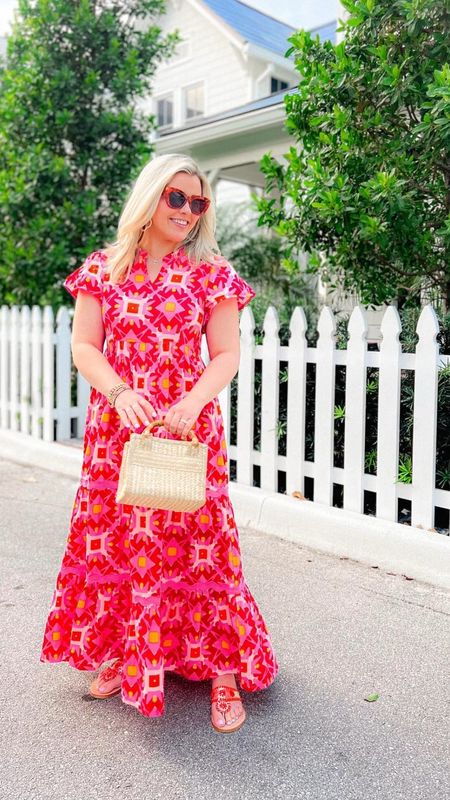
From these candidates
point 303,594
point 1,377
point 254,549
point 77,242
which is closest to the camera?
point 303,594

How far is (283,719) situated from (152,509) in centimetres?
80

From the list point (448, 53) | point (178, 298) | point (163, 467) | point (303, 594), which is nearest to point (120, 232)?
point (178, 298)

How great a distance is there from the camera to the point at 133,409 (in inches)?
81.8

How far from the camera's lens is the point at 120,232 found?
226 centimetres

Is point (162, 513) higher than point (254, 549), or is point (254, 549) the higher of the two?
point (162, 513)

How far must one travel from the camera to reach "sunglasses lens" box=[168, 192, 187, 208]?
2.20 metres

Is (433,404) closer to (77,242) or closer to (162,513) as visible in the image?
(162,513)

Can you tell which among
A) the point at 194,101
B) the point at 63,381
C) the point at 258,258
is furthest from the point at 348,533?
the point at 194,101

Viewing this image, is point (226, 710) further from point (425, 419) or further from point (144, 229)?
point (425, 419)

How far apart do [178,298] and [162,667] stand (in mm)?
1122

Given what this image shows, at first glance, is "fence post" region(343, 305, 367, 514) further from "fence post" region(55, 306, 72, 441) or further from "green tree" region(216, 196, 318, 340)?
"fence post" region(55, 306, 72, 441)

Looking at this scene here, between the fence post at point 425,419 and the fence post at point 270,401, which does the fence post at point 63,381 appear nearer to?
the fence post at point 270,401

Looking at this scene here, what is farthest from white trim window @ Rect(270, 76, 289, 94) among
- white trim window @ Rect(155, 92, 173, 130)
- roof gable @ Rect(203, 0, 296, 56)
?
white trim window @ Rect(155, 92, 173, 130)

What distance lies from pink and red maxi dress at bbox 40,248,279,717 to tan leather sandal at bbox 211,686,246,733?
5 cm
